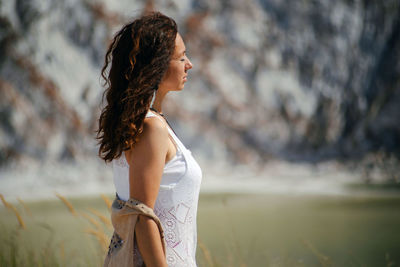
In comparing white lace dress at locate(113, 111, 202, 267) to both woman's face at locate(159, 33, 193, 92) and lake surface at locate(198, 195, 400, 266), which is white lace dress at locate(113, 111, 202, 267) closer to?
woman's face at locate(159, 33, 193, 92)

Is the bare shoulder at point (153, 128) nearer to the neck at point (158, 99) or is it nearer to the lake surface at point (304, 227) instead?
the neck at point (158, 99)

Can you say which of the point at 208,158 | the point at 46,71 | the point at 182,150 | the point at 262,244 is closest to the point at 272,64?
the point at 208,158

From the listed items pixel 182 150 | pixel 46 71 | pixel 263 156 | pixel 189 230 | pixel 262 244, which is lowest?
pixel 263 156

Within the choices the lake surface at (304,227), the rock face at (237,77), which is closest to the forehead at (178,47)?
the lake surface at (304,227)

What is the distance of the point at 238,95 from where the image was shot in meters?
10.3

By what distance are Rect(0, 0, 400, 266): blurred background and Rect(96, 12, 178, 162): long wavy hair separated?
6.31 metres

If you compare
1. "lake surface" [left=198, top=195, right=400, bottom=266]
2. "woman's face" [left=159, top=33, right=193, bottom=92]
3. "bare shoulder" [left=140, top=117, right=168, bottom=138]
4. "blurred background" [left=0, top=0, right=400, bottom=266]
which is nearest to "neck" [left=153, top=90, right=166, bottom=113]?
"woman's face" [left=159, top=33, right=193, bottom=92]

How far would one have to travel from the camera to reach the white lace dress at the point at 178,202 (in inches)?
40.2

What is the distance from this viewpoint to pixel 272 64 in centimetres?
1062

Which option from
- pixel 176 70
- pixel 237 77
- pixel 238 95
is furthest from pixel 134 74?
pixel 237 77

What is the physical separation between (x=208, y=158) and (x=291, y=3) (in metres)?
4.60

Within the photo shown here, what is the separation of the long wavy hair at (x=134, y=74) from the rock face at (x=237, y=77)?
811 centimetres

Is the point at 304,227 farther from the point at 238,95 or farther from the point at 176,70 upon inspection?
the point at 238,95

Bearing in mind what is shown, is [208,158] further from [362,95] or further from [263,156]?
[362,95]
